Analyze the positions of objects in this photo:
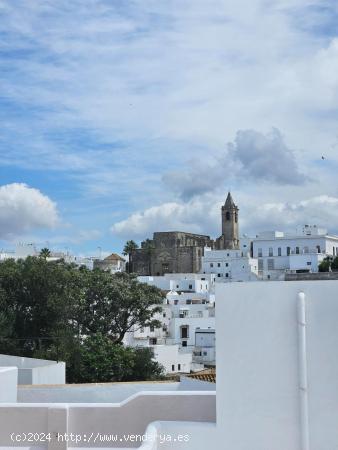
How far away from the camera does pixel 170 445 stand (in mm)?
6062

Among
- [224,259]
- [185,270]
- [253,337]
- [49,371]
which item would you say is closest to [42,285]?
→ [49,371]

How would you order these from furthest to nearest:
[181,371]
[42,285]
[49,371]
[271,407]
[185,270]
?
[185,270] < [181,371] < [42,285] < [49,371] < [271,407]

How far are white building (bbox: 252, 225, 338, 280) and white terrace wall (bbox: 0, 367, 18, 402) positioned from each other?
67656 millimetres

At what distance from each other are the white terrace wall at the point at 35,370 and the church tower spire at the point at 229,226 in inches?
3447

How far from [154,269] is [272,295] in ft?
280

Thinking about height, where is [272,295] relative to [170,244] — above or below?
below

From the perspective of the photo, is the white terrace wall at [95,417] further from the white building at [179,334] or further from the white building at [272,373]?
the white building at [179,334]

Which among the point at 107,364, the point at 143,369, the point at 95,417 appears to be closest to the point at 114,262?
the point at 143,369

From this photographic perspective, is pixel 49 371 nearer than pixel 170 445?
No

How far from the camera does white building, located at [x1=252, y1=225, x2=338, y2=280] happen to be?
75938 mm

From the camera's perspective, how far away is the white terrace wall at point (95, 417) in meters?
6.73

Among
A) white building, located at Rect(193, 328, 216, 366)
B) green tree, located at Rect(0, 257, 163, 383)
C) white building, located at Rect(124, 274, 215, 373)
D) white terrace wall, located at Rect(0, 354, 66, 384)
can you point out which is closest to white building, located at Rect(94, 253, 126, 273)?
white building, located at Rect(124, 274, 215, 373)

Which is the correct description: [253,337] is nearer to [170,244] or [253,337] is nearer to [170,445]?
[170,445]

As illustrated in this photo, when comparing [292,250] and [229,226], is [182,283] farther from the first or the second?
[229,226]
